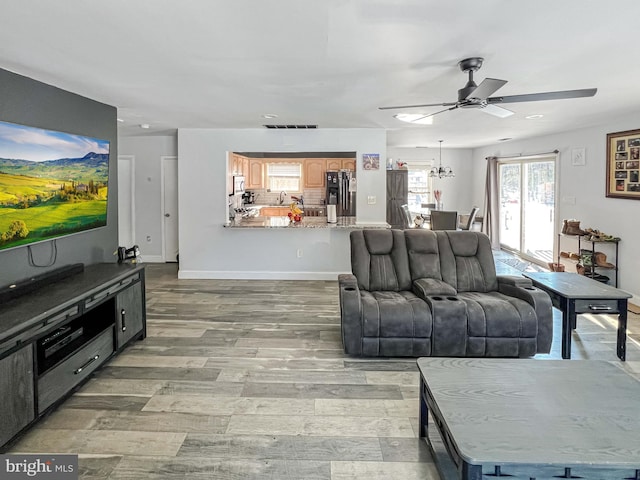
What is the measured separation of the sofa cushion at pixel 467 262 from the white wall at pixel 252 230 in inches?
92.1

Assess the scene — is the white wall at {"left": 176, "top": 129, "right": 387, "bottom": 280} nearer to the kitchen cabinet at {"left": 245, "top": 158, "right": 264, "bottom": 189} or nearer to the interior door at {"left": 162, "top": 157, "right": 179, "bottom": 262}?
the interior door at {"left": 162, "top": 157, "right": 179, "bottom": 262}

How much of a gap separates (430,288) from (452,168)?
7.69m

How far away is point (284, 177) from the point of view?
32.4ft

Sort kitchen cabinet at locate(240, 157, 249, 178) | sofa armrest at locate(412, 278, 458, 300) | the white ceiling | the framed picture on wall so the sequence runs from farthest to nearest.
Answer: kitchen cabinet at locate(240, 157, 249, 178) → the framed picture on wall → sofa armrest at locate(412, 278, 458, 300) → the white ceiling

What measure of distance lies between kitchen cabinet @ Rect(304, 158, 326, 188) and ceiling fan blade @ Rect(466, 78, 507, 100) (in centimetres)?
673

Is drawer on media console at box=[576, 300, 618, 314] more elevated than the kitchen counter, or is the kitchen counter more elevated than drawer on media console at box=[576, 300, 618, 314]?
the kitchen counter

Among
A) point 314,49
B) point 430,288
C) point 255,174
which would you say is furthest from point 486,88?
point 255,174

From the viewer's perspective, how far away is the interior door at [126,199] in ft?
25.4

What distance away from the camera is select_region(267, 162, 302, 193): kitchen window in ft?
32.3

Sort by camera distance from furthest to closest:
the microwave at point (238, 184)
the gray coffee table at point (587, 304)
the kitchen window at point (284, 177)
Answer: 1. the kitchen window at point (284, 177)
2. the microwave at point (238, 184)
3. the gray coffee table at point (587, 304)

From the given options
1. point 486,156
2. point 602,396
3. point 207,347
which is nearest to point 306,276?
point 207,347

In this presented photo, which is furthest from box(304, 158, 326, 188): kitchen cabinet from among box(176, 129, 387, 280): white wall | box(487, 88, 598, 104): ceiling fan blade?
box(487, 88, 598, 104): ceiling fan blade

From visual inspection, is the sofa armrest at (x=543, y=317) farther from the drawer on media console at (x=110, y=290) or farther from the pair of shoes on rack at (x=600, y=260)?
the drawer on media console at (x=110, y=290)

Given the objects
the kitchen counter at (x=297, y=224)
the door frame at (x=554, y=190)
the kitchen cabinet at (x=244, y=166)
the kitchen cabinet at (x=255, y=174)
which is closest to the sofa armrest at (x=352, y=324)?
the kitchen counter at (x=297, y=224)
